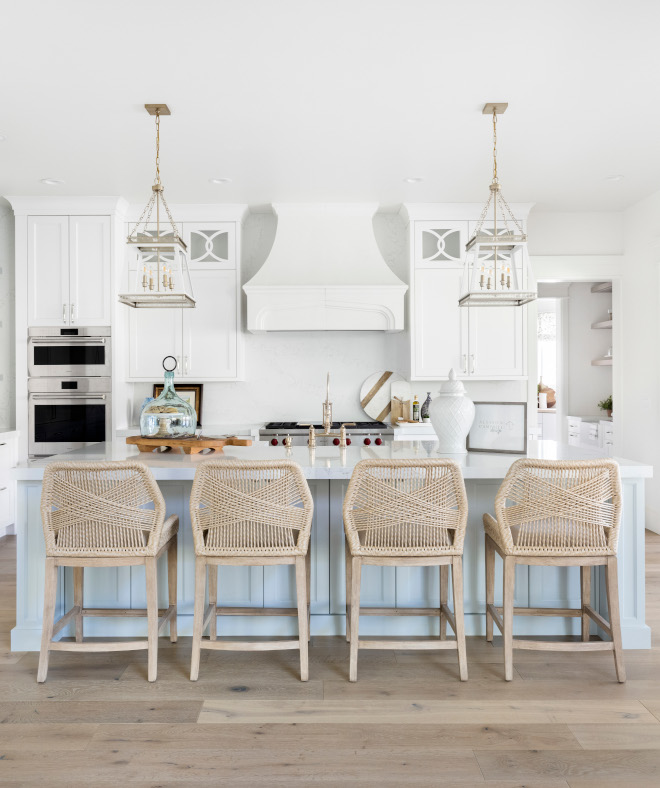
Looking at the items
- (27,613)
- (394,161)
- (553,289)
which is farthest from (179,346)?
(553,289)

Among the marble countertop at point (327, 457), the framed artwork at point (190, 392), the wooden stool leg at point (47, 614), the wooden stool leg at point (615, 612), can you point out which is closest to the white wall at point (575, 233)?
the marble countertop at point (327, 457)

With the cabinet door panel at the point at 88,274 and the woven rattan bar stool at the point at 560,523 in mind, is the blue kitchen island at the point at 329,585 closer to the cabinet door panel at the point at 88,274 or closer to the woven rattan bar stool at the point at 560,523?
the woven rattan bar stool at the point at 560,523

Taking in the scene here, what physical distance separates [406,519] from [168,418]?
1.29 m

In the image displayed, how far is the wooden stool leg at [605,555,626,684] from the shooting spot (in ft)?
Answer: 7.52

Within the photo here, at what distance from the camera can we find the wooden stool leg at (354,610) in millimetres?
2240

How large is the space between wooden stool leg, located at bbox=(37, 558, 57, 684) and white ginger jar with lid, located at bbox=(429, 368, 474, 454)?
67.5 inches

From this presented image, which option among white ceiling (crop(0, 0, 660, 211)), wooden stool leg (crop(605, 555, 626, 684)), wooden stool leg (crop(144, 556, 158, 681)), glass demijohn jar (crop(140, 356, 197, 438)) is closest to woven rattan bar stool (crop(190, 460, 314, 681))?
wooden stool leg (crop(144, 556, 158, 681))

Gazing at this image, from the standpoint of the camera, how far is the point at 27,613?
2594 mm

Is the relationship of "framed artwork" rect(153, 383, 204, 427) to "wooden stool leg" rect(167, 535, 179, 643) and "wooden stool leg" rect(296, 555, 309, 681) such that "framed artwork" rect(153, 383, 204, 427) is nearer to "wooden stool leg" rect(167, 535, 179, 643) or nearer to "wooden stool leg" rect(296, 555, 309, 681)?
"wooden stool leg" rect(167, 535, 179, 643)

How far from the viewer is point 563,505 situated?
7.36ft

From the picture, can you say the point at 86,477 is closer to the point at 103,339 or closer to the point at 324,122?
the point at 324,122

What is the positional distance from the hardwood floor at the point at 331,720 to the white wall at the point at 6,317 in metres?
2.71

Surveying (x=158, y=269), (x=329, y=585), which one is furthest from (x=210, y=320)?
(x=329, y=585)

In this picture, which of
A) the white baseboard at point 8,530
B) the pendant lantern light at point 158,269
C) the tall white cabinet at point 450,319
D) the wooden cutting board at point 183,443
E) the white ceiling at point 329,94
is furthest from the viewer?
the tall white cabinet at point 450,319
